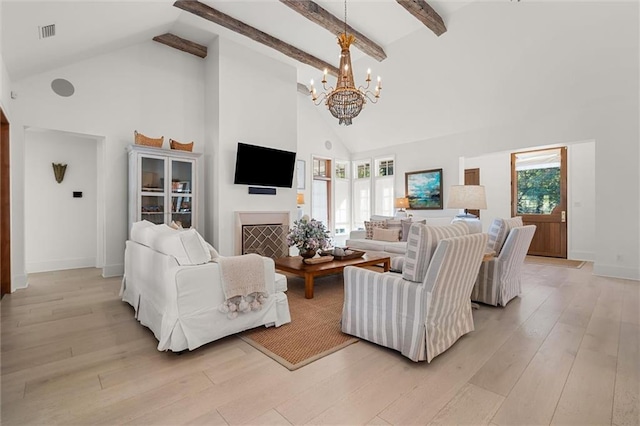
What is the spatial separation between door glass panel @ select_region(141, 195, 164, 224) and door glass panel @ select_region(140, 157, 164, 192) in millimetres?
128

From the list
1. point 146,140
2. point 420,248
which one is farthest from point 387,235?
point 146,140

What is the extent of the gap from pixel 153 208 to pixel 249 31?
320 cm

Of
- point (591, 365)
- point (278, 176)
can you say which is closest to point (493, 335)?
point (591, 365)

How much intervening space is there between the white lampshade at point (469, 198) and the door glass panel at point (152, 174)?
14.8ft

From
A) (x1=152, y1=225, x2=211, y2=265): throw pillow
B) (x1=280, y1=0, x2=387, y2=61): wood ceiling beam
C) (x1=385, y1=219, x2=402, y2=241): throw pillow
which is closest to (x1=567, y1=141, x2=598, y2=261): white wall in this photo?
(x1=385, y1=219, x2=402, y2=241): throw pillow

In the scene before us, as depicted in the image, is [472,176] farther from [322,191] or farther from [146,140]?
[146,140]

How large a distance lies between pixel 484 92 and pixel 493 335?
4773 mm

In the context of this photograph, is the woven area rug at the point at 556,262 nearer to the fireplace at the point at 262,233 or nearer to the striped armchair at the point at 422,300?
the striped armchair at the point at 422,300

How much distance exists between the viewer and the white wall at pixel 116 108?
165 inches

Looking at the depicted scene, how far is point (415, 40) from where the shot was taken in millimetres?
5430

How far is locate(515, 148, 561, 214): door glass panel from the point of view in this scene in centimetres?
691

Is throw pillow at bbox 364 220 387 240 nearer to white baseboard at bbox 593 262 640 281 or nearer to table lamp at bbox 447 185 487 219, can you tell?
table lamp at bbox 447 185 487 219

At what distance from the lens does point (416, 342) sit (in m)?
Answer: 2.13

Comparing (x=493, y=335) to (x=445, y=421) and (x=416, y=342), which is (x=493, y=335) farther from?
(x=445, y=421)
